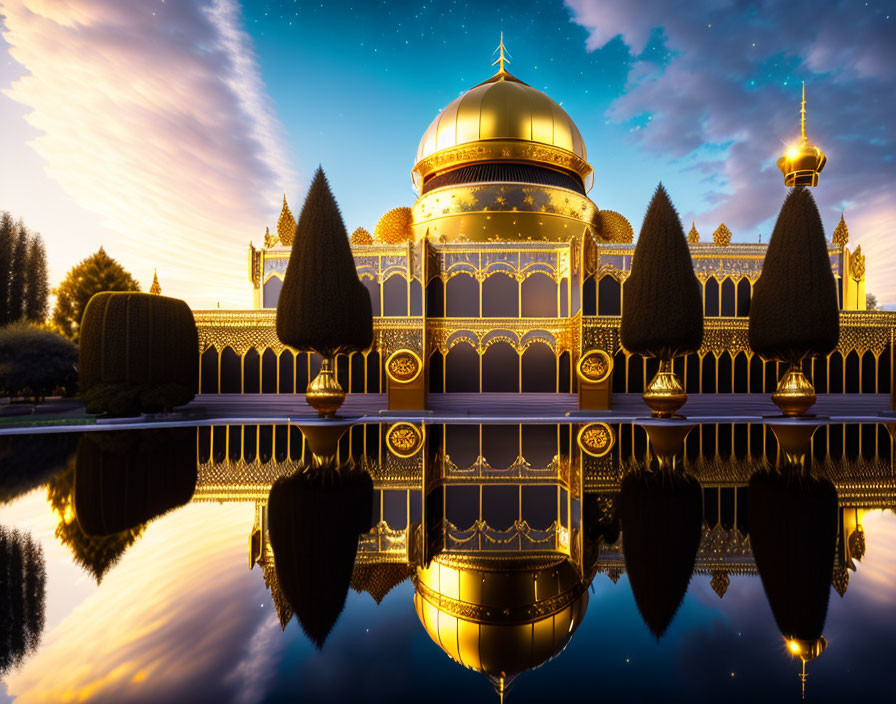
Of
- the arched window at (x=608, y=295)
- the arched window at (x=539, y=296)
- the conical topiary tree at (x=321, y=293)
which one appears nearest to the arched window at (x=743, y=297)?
the arched window at (x=608, y=295)

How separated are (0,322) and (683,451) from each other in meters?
44.3

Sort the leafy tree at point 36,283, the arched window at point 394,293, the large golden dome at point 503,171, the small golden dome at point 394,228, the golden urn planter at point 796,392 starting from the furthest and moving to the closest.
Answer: the leafy tree at point 36,283, the small golden dome at point 394,228, the large golden dome at point 503,171, the arched window at point 394,293, the golden urn planter at point 796,392

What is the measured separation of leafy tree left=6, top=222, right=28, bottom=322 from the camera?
35.6 metres

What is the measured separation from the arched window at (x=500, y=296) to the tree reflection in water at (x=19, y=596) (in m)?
18.3

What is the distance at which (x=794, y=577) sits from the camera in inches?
144

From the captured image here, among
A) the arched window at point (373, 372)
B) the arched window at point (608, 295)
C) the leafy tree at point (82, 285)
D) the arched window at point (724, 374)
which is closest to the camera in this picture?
the arched window at point (724, 374)

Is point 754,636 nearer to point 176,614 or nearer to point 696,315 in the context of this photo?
point 176,614

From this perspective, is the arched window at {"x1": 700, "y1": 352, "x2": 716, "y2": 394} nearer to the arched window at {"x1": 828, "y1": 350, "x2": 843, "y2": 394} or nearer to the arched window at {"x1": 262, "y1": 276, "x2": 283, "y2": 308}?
the arched window at {"x1": 828, "y1": 350, "x2": 843, "y2": 394}

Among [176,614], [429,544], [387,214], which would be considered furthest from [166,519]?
[387,214]

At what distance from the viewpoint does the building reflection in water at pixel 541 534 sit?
308cm

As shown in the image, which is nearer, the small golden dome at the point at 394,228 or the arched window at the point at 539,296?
the arched window at the point at 539,296

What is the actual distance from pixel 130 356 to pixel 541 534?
17.3 m

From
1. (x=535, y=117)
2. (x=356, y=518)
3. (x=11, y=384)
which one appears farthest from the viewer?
(x=535, y=117)

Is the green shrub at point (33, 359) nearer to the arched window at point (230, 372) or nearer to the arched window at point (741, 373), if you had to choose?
the arched window at point (230, 372)
